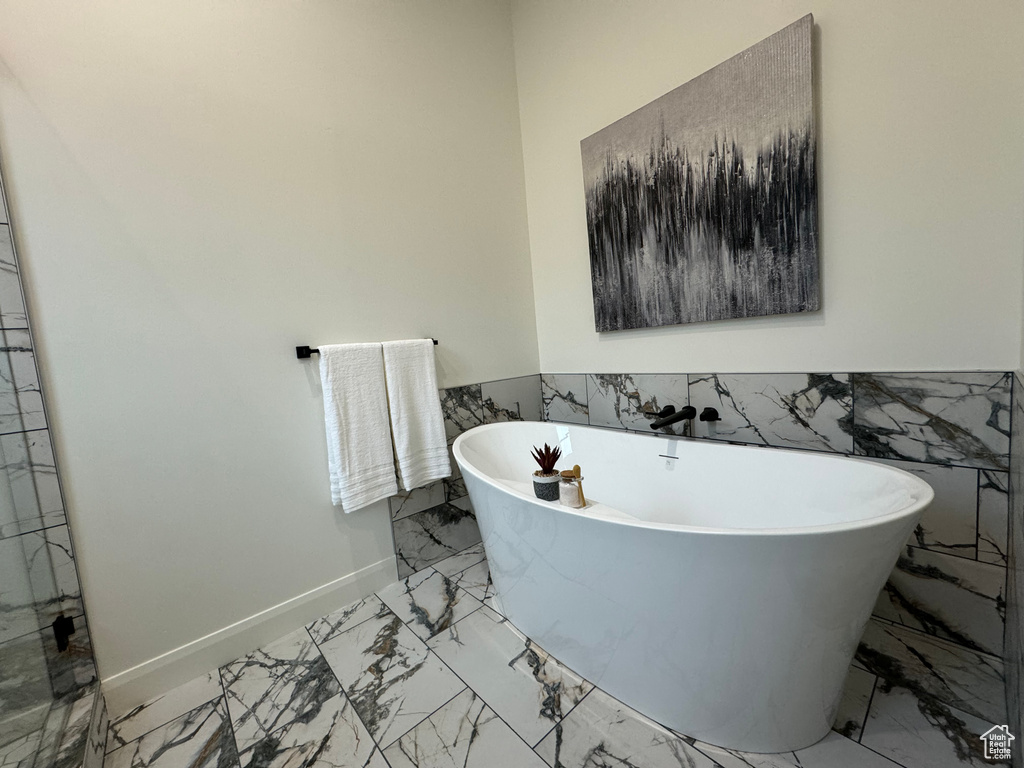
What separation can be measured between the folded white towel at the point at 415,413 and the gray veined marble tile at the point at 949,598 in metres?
1.63

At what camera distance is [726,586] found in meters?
0.87

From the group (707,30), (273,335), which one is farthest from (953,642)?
(273,335)

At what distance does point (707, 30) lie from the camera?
1.50m

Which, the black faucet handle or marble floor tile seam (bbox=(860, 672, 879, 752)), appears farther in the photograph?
the black faucet handle

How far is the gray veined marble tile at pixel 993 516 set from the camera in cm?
113

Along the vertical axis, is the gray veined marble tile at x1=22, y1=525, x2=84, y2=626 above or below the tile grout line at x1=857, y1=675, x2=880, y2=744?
above

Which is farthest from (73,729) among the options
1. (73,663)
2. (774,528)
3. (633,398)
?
(633,398)

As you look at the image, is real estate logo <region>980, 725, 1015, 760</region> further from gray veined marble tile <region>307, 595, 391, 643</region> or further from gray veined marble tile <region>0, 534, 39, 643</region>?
gray veined marble tile <region>0, 534, 39, 643</region>

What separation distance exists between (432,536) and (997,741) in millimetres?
1873

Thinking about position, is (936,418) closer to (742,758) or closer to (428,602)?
(742,758)

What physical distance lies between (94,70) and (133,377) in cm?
94

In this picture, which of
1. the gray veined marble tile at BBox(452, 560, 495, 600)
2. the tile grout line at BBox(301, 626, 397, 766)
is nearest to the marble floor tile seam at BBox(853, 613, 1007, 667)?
the gray veined marble tile at BBox(452, 560, 495, 600)

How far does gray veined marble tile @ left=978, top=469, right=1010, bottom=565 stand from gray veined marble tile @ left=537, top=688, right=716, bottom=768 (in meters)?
1.01

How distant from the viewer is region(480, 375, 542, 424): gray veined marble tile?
2193mm
